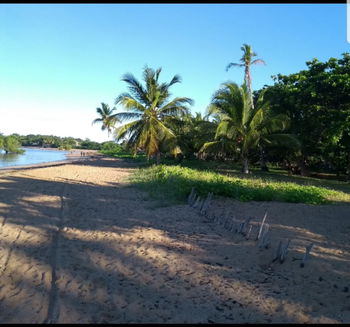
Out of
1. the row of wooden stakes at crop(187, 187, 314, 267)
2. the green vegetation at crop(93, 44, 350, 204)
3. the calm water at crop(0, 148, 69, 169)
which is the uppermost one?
the green vegetation at crop(93, 44, 350, 204)

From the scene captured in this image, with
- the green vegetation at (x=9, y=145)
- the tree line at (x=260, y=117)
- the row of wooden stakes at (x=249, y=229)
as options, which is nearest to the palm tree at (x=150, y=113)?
the tree line at (x=260, y=117)

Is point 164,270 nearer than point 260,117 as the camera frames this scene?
Yes

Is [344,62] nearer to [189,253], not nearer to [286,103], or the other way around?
[286,103]

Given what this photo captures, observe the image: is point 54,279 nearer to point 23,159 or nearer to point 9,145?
point 23,159

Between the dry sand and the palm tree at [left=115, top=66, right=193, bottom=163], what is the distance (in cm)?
1155

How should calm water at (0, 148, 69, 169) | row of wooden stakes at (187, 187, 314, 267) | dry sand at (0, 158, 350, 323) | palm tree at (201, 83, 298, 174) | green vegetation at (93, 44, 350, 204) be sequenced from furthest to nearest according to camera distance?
calm water at (0, 148, 69, 169) < palm tree at (201, 83, 298, 174) < green vegetation at (93, 44, 350, 204) < row of wooden stakes at (187, 187, 314, 267) < dry sand at (0, 158, 350, 323)

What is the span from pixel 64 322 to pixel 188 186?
6.54 meters

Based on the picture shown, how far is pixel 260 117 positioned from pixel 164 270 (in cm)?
1269

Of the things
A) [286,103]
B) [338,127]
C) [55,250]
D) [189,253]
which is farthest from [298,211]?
[286,103]

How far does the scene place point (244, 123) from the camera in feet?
51.5

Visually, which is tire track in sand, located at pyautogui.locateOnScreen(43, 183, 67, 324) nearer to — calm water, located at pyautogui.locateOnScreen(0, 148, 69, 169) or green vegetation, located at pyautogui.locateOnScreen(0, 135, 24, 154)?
calm water, located at pyautogui.locateOnScreen(0, 148, 69, 169)

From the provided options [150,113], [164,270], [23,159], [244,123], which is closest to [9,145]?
[23,159]

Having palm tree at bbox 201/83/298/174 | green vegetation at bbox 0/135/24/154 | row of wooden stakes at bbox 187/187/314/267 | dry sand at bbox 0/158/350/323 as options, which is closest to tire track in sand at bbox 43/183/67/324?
dry sand at bbox 0/158/350/323

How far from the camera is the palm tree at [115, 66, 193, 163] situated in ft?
60.4
